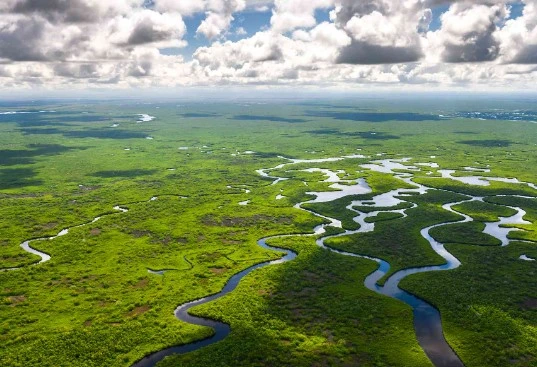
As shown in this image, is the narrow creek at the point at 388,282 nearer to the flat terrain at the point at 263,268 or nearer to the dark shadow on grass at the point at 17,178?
the flat terrain at the point at 263,268

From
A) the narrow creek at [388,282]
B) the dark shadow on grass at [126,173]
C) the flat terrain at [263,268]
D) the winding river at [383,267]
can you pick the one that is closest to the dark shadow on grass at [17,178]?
the flat terrain at [263,268]

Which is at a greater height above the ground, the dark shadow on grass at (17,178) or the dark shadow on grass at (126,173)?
the dark shadow on grass at (126,173)

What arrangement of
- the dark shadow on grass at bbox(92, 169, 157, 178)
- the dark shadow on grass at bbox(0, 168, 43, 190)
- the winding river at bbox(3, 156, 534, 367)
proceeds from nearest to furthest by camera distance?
1. the winding river at bbox(3, 156, 534, 367)
2. the dark shadow on grass at bbox(0, 168, 43, 190)
3. the dark shadow on grass at bbox(92, 169, 157, 178)

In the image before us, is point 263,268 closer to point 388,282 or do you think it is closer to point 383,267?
point 388,282

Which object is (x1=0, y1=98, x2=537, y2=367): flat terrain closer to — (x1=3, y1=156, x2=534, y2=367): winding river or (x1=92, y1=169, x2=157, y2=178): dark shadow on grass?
(x1=3, y1=156, x2=534, y2=367): winding river

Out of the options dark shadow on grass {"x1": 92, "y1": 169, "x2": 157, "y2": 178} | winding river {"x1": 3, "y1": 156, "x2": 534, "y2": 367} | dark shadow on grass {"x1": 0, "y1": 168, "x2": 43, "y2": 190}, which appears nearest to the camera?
winding river {"x1": 3, "y1": 156, "x2": 534, "y2": 367}

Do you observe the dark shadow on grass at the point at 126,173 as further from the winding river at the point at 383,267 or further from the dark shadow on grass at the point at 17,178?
the winding river at the point at 383,267

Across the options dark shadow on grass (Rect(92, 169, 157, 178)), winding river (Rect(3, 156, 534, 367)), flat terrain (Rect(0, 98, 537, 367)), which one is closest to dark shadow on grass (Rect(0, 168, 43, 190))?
flat terrain (Rect(0, 98, 537, 367))

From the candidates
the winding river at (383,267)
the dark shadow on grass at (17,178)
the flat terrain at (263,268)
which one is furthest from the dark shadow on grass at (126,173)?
the winding river at (383,267)

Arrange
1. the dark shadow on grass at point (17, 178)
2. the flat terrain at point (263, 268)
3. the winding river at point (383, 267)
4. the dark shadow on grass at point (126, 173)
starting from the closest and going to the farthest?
the flat terrain at point (263, 268) → the winding river at point (383, 267) → the dark shadow on grass at point (17, 178) → the dark shadow on grass at point (126, 173)

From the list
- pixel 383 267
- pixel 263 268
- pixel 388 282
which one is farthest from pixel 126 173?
pixel 388 282

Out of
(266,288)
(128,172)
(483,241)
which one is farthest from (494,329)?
(128,172)

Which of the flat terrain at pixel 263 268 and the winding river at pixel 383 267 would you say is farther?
the winding river at pixel 383 267

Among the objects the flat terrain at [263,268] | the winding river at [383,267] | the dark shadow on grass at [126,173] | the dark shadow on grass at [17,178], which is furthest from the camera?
the dark shadow on grass at [126,173]
